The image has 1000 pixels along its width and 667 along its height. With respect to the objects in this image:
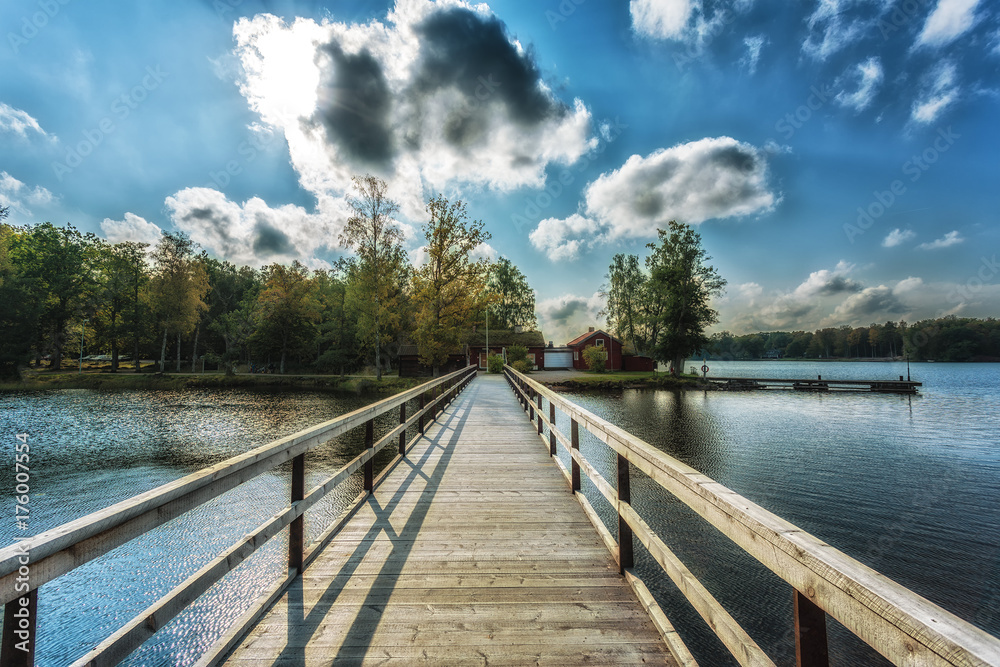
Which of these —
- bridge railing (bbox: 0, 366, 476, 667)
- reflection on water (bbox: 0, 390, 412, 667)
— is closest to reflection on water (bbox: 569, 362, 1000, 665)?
bridge railing (bbox: 0, 366, 476, 667)

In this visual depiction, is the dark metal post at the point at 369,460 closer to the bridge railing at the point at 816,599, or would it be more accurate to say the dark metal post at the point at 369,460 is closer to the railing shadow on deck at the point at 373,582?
the railing shadow on deck at the point at 373,582

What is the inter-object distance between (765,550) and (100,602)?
688 cm

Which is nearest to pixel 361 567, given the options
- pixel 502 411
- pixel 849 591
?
pixel 849 591

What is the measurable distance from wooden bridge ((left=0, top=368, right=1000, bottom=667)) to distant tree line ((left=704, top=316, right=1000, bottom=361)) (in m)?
76.0

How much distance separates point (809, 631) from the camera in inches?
Answer: 45.8

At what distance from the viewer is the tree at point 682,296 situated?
3903 centimetres

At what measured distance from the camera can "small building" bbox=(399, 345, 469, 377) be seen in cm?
3759

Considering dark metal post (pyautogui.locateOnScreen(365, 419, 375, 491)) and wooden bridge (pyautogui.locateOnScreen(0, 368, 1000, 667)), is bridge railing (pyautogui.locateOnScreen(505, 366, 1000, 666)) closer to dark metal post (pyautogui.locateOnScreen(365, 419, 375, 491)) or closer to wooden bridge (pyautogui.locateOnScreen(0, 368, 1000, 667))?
wooden bridge (pyautogui.locateOnScreen(0, 368, 1000, 667))

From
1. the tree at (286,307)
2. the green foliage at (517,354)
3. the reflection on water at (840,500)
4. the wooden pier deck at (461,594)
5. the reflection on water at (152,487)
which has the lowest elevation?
the reflection on water at (840,500)

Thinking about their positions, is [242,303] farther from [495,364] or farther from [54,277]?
[495,364]

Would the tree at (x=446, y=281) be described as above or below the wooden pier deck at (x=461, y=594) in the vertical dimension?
above

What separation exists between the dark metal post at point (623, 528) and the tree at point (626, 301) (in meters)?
49.7

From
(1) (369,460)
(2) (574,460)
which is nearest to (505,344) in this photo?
(2) (574,460)

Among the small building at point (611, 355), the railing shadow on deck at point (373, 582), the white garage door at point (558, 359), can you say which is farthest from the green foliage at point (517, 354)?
the railing shadow on deck at point (373, 582)
